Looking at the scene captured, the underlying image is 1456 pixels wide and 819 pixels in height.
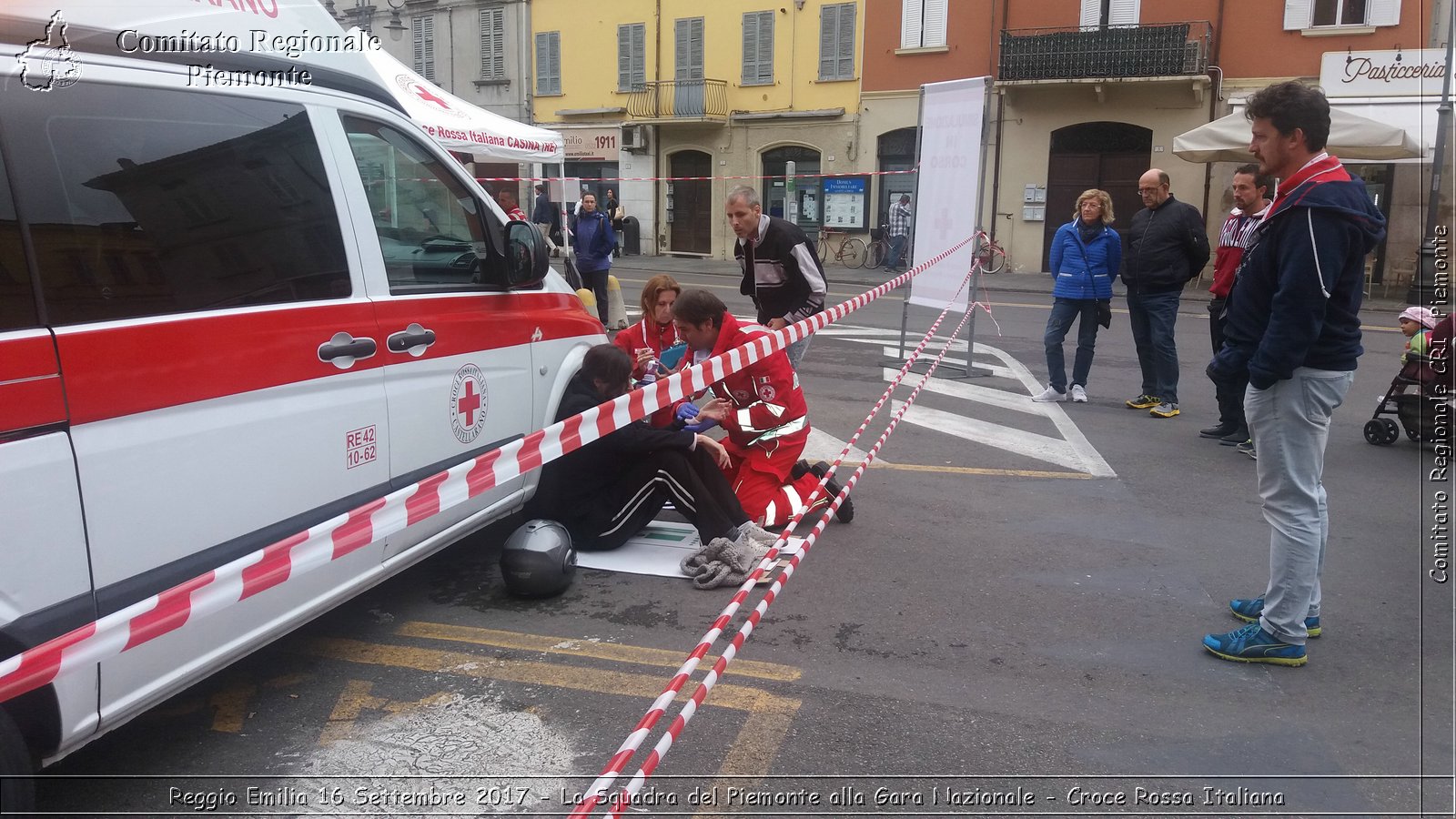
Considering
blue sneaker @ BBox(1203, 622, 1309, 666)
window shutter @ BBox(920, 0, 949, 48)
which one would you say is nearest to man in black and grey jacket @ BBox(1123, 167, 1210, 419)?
blue sneaker @ BBox(1203, 622, 1309, 666)

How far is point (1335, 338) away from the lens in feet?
12.1

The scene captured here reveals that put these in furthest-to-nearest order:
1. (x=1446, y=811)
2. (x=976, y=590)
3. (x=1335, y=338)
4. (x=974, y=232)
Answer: (x=974, y=232), (x=976, y=590), (x=1335, y=338), (x=1446, y=811)

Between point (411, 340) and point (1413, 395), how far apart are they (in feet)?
23.0

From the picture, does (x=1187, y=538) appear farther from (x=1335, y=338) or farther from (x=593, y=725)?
(x=593, y=725)

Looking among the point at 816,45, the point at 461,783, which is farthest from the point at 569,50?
the point at 461,783

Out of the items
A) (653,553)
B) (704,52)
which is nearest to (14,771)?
(653,553)

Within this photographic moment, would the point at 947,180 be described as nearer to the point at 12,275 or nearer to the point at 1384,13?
the point at 12,275

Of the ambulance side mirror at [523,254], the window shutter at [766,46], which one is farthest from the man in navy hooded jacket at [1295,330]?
the window shutter at [766,46]

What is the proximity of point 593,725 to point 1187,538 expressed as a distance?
350 centimetres

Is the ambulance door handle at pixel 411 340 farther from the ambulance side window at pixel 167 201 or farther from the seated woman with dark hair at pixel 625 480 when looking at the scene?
the seated woman with dark hair at pixel 625 480

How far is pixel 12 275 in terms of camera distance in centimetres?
244

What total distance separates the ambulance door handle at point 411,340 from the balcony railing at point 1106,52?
23138mm

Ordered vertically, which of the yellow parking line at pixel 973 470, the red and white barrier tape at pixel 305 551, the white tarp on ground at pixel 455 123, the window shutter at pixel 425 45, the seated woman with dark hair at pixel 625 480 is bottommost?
the yellow parking line at pixel 973 470

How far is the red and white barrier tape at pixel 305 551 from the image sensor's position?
1.93 m
